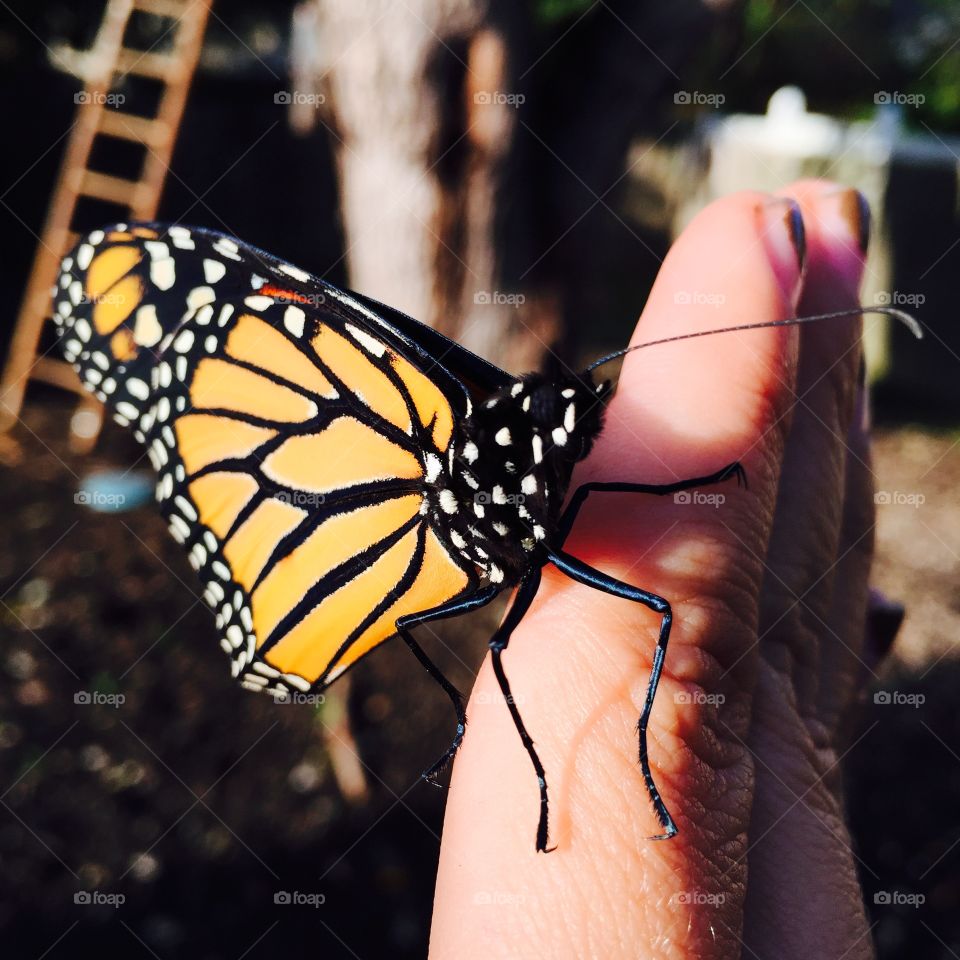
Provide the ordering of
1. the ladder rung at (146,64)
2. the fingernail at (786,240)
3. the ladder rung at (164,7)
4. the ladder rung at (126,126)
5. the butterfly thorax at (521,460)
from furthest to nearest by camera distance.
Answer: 1. the ladder rung at (126,126)
2. the ladder rung at (146,64)
3. the ladder rung at (164,7)
4. the fingernail at (786,240)
5. the butterfly thorax at (521,460)

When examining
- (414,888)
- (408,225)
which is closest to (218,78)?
(408,225)

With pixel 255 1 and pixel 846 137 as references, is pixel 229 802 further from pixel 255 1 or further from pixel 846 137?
pixel 255 1

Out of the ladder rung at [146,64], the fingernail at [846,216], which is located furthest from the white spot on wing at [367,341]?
the ladder rung at [146,64]

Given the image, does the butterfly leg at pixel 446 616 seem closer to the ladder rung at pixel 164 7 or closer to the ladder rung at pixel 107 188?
the ladder rung at pixel 164 7

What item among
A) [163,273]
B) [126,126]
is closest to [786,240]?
[163,273]

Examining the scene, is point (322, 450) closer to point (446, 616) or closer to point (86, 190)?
point (446, 616)

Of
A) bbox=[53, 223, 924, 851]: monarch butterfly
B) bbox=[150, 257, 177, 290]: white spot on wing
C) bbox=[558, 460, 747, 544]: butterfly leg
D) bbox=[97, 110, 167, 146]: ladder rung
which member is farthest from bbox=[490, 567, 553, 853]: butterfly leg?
bbox=[97, 110, 167, 146]: ladder rung
